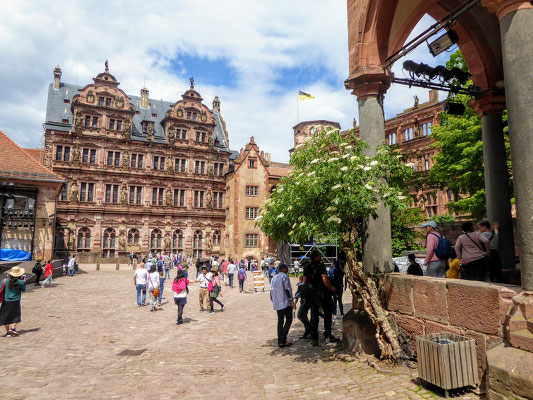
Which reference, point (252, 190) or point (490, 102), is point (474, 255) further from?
point (252, 190)

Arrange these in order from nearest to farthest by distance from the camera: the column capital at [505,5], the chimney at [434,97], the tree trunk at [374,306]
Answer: the column capital at [505,5]
the tree trunk at [374,306]
the chimney at [434,97]

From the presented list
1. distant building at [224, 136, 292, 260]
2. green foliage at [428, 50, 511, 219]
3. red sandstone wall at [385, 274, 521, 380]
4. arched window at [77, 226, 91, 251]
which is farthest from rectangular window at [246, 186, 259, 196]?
red sandstone wall at [385, 274, 521, 380]

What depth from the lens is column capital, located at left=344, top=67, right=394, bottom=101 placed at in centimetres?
695

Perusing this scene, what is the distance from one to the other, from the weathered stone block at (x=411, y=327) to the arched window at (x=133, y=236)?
136 ft

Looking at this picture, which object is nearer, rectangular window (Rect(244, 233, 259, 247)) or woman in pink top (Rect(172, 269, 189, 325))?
woman in pink top (Rect(172, 269, 189, 325))

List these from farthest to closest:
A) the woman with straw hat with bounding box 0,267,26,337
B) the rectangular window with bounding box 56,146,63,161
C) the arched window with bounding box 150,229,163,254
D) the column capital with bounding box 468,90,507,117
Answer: the arched window with bounding box 150,229,163,254
the rectangular window with bounding box 56,146,63,161
the woman with straw hat with bounding box 0,267,26,337
the column capital with bounding box 468,90,507,117

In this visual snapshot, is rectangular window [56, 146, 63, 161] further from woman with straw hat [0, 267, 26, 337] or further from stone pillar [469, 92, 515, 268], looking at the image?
stone pillar [469, 92, 515, 268]

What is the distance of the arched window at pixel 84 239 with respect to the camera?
40875 millimetres

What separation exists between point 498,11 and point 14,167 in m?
28.6

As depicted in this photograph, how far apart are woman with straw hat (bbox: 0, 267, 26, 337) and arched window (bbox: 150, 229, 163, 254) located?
35.2m

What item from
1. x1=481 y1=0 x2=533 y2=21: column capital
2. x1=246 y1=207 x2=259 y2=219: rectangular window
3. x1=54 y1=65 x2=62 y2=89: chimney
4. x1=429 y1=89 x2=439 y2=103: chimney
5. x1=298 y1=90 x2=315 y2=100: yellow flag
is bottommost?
x1=481 y1=0 x2=533 y2=21: column capital

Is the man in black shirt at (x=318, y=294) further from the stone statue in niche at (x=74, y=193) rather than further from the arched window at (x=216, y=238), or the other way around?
the arched window at (x=216, y=238)

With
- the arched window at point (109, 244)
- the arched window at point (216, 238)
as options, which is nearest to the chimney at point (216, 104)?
the arched window at point (216, 238)

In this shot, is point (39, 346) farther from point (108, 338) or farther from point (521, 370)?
point (521, 370)
